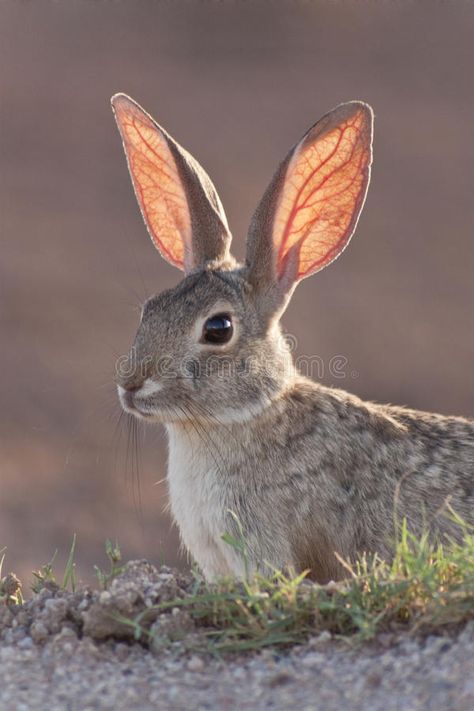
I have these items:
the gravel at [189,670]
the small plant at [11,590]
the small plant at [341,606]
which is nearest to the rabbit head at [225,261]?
the small plant at [11,590]

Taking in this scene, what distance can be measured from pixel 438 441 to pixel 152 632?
247 centimetres

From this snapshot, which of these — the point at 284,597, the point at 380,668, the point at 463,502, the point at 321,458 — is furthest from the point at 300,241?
the point at 380,668

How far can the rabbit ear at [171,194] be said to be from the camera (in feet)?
21.3

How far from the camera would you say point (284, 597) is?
4.43 m

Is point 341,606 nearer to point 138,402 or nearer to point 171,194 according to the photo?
point 138,402

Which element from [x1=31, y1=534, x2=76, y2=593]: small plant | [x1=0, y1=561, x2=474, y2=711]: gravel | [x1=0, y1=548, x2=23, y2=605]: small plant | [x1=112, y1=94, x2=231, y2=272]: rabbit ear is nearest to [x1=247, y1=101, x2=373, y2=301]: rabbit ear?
[x1=112, y1=94, x2=231, y2=272]: rabbit ear

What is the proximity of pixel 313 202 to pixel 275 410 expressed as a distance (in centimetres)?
119

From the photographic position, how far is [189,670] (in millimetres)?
A: 4172

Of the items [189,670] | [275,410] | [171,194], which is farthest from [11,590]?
[171,194]

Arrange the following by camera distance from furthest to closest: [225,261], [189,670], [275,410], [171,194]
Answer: [171,194]
[225,261]
[275,410]
[189,670]

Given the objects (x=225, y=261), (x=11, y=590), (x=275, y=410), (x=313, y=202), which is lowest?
(x=11, y=590)

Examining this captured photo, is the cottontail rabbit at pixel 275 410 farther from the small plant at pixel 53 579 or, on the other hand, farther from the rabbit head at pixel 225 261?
the small plant at pixel 53 579

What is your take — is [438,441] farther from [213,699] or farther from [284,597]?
[213,699]

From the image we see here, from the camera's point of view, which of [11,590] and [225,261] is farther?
[225,261]
